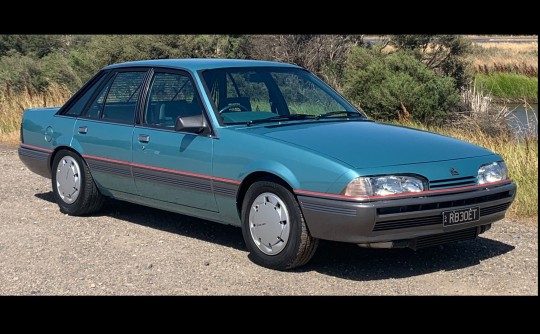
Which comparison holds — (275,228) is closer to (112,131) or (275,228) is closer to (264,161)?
(264,161)

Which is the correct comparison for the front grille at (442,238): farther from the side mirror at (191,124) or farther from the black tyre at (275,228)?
the side mirror at (191,124)

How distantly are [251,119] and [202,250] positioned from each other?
1174 mm

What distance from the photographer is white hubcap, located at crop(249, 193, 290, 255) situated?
617 cm

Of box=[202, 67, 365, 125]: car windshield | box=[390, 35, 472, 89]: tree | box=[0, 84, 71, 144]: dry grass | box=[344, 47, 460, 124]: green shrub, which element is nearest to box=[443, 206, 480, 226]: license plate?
box=[202, 67, 365, 125]: car windshield

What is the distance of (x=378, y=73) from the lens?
1948cm

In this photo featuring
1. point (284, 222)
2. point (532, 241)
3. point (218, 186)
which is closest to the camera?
point (284, 222)

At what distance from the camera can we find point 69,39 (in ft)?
111

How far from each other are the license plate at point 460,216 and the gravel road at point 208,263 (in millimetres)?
425

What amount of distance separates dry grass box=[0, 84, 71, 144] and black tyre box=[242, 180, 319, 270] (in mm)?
8974

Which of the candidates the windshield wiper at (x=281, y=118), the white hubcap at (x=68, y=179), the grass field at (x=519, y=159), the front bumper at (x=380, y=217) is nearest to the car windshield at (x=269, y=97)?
the windshield wiper at (x=281, y=118)

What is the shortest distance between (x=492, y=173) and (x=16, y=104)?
12.2 meters

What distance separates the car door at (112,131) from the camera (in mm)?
7633
